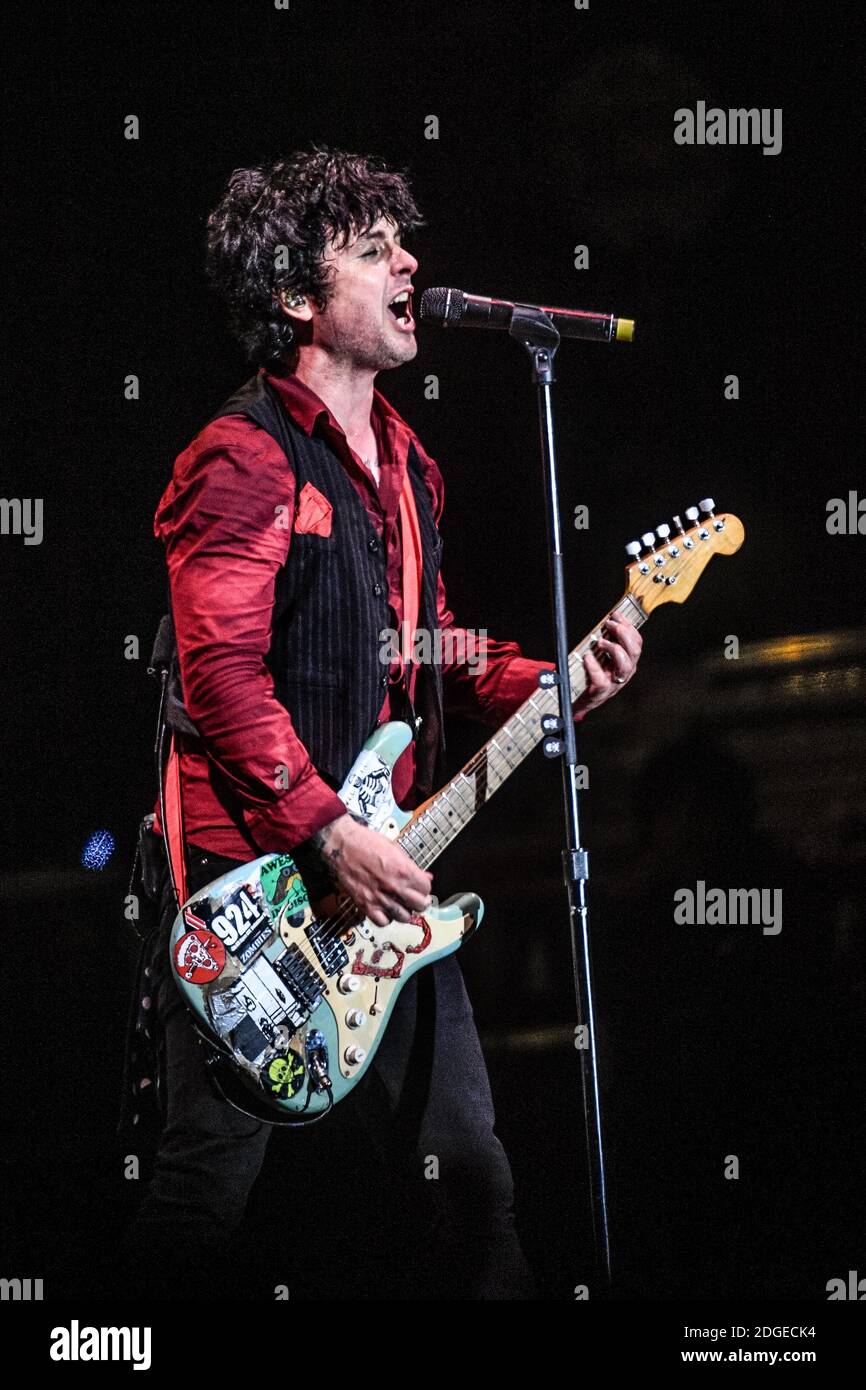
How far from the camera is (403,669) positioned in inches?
103

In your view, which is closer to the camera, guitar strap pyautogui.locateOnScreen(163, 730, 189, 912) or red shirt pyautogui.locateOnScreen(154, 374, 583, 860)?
red shirt pyautogui.locateOnScreen(154, 374, 583, 860)

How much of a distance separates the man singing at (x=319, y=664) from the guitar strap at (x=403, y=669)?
0.01 metres

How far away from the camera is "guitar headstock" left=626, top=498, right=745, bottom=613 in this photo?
2.75 metres

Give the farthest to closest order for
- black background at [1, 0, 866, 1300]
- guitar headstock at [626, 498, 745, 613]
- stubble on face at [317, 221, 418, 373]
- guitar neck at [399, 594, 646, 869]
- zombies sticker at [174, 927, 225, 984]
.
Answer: black background at [1, 0, 866, 1300] → guitar headstock at [626, 498, 745, 613] → stubble on face at [317, 221, 418, 373] → guitar neck at [399, 594, 646, 869] → zombies sticker at [174, 927, 225, 984]

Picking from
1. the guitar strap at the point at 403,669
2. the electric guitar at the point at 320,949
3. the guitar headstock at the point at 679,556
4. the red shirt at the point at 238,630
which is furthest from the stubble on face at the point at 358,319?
the electric guitar at the point at 320,949

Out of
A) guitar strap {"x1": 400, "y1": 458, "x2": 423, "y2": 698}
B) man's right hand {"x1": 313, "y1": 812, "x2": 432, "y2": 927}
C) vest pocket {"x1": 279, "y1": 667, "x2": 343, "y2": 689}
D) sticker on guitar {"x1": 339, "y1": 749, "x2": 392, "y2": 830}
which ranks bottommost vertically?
man's right hand {"x1": 313, "y1": 812, "x2": 432, "y2": 927}

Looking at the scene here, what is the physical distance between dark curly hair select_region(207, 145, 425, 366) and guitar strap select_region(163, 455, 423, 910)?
15.5 inches

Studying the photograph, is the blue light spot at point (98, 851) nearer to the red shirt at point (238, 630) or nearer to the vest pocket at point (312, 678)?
the red shirt at point (238, 630)

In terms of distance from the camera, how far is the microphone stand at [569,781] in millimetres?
2303

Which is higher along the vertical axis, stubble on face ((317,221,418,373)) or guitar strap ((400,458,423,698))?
stubble on face ((317,221,418,373))

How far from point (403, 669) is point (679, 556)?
0.62 meters

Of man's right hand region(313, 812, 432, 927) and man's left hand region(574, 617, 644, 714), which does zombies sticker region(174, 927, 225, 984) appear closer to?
man's right hand region(313, 812, 432, 927)

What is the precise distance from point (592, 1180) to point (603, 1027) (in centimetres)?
71

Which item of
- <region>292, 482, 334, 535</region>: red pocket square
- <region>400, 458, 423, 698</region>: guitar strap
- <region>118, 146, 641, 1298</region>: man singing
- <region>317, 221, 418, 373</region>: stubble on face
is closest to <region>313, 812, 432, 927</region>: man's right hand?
<region>118, 146, 641, 1298</region>: man singing
